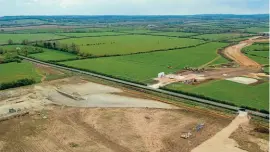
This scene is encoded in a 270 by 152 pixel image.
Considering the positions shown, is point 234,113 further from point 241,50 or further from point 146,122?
point 241,50

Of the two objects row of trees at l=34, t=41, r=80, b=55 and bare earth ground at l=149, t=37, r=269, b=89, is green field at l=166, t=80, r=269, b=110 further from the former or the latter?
row of trees at l=34, t=41, r=80, b=55

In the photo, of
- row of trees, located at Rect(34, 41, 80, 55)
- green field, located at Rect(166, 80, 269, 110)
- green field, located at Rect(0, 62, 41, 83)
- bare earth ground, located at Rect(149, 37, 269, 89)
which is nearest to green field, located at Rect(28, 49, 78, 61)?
row of trees, located at Rect(34, 41, 80, 55)

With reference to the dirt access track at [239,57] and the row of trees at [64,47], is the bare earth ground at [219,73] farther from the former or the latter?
the row of trees at [64,47]

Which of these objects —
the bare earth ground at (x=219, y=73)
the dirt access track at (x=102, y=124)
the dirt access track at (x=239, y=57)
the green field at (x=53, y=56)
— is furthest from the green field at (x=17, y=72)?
the dirt access track at (x=239, y=57)

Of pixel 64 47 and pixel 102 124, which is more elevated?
pixel 64 47

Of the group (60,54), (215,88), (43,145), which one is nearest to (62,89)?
(43,145)

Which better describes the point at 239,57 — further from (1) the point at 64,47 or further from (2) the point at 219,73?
(1) the point at 64,47

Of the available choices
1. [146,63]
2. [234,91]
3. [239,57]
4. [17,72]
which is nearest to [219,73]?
[234,91]
